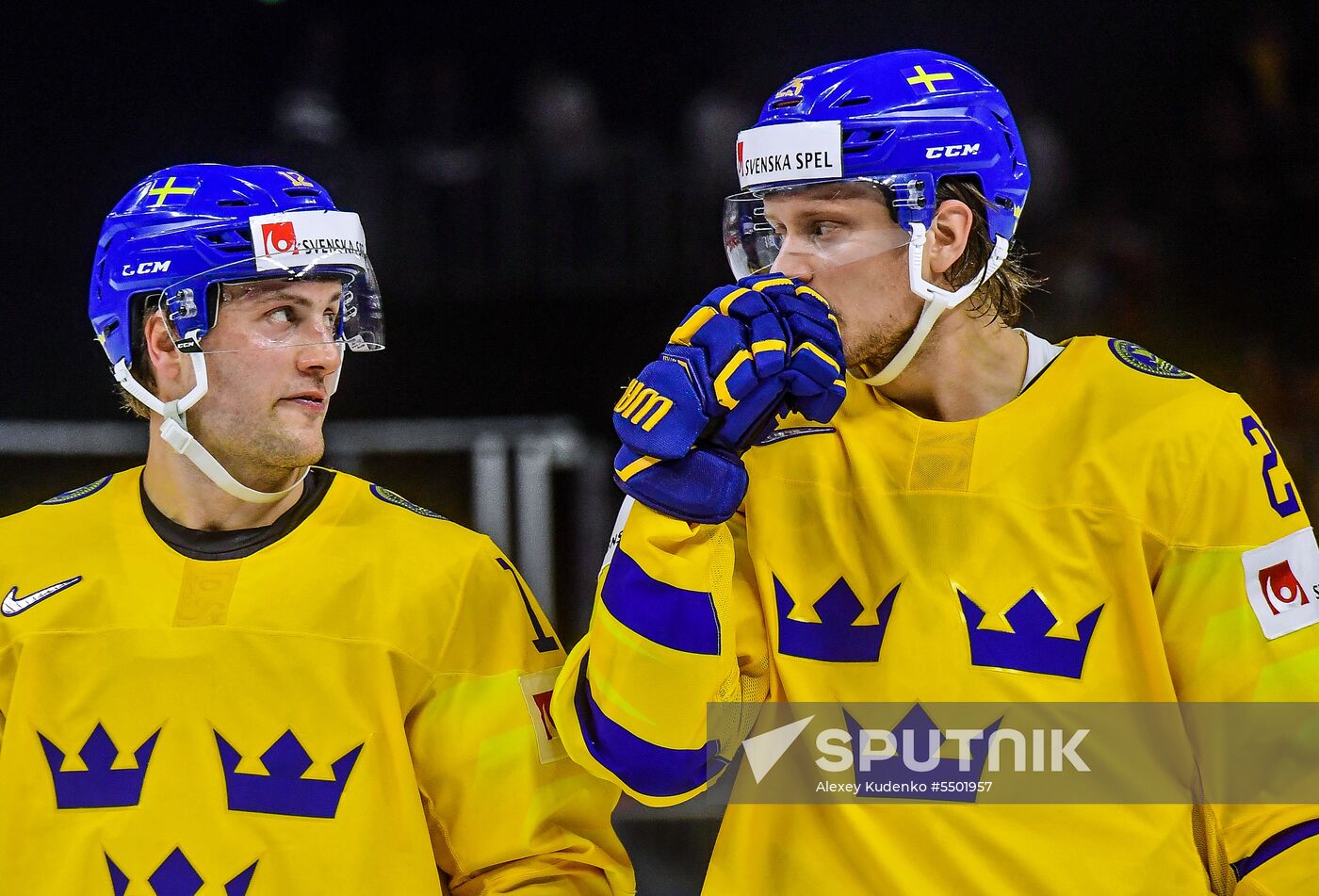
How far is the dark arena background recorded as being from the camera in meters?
3.22

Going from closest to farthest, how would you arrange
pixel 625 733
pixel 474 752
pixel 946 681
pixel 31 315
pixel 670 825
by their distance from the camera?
pixel 625 733 < pixel 946 681 < pixel 474 752 < pixel 670 825 < pixel 31 315

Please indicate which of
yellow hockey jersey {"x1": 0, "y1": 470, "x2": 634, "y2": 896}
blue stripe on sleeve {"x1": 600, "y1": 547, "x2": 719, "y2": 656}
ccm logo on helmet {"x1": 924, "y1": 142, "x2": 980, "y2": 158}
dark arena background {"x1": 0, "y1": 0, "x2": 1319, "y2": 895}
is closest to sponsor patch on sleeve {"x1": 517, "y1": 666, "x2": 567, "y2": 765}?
yellow hockey jersey {"x1": 0, "y1": 470, "x2": 634, "y2": 896}

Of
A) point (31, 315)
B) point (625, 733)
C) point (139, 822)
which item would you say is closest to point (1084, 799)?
point (625, 733)

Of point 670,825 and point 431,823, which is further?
point 670,825

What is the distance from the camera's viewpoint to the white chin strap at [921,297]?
1706 millimetres

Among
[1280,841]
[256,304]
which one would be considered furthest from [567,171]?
[1280,841]

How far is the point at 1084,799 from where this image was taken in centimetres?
162

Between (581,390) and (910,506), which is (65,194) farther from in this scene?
→ (910,506)

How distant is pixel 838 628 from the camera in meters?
1.68

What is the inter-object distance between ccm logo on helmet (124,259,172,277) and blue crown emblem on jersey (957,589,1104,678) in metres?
1.12

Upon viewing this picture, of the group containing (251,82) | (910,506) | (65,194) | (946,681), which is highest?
→ (251,82)

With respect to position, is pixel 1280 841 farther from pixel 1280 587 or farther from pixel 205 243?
pixel 205 243

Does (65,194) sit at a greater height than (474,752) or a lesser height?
greater

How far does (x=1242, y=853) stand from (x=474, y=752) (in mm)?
907
